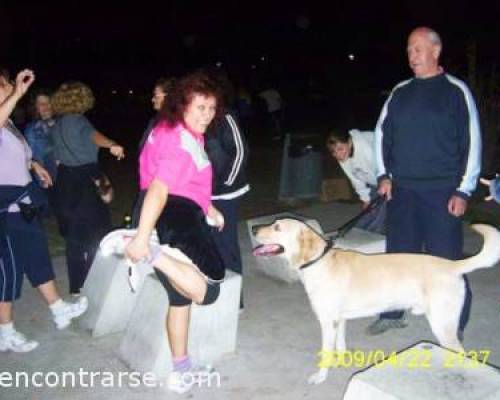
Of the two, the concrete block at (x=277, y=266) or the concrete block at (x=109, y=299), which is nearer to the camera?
the concrete block at (x=109, y=299)

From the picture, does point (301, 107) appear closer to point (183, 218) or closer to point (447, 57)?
point (447, 57)

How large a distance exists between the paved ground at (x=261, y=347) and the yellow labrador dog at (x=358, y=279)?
284 millimetres

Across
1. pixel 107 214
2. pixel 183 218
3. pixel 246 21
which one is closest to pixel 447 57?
pixel 107 214

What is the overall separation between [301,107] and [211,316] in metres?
29.2

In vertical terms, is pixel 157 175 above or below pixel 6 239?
above

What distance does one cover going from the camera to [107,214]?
480 cm

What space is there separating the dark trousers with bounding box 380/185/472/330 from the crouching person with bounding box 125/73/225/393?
1609mm

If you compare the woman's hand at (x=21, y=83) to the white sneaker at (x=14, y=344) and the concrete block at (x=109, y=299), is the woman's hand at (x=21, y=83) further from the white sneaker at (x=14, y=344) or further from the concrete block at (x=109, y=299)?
the white sneaker at (x=14, y=344)

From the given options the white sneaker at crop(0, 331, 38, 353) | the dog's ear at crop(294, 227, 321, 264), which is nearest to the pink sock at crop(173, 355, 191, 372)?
the dog's ear at crop(294, 227, 321, 264)

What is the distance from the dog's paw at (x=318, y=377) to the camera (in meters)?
3.55

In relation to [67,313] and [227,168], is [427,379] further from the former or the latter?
[67,313]

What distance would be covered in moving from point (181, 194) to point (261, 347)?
5.54 ft

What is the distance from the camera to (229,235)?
→ 4.31 m

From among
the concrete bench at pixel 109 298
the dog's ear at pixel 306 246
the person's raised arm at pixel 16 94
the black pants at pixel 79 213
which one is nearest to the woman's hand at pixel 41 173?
the black pants at pixel 79 213
